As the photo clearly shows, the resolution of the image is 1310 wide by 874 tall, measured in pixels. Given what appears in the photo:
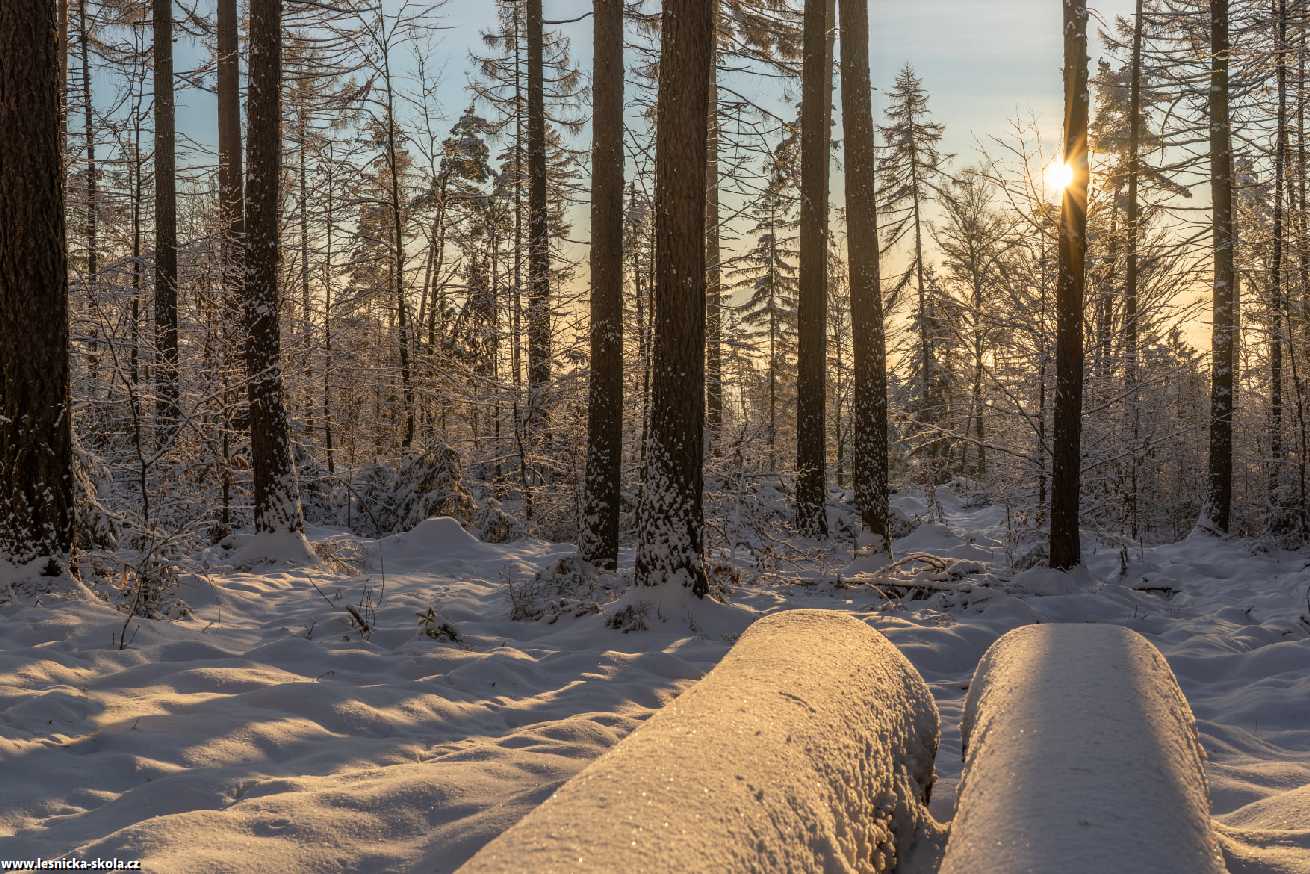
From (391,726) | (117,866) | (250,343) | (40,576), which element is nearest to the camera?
(117,866)

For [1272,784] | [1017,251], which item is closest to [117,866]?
[1272,784]

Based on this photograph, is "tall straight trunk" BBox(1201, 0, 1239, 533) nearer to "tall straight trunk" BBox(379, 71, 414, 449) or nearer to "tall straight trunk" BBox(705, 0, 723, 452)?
"tall straight trunk" BBox(705, 0, 723, 452)

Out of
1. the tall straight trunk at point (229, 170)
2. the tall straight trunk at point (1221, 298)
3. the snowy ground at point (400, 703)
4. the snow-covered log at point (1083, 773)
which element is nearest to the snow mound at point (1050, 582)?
the snowy ground at point (400, 703)

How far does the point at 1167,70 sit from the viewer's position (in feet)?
47.8

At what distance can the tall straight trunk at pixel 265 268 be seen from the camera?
9120mm

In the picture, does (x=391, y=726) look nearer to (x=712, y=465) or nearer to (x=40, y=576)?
(x=40, y=576)

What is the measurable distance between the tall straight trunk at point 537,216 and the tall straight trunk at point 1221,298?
460 inches

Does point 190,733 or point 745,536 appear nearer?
point 190,733

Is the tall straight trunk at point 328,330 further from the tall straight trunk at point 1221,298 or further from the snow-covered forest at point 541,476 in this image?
the tall straight trunk at point 1221,298

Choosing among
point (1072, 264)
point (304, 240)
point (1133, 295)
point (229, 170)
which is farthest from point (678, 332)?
A: point (304, 240)

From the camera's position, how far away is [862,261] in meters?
10.6

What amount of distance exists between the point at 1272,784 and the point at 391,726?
428cm

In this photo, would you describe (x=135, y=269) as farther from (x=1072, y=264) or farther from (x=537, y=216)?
(x=1072, y=264)

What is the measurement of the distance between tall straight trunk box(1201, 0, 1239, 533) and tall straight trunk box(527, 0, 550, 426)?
11681mm
